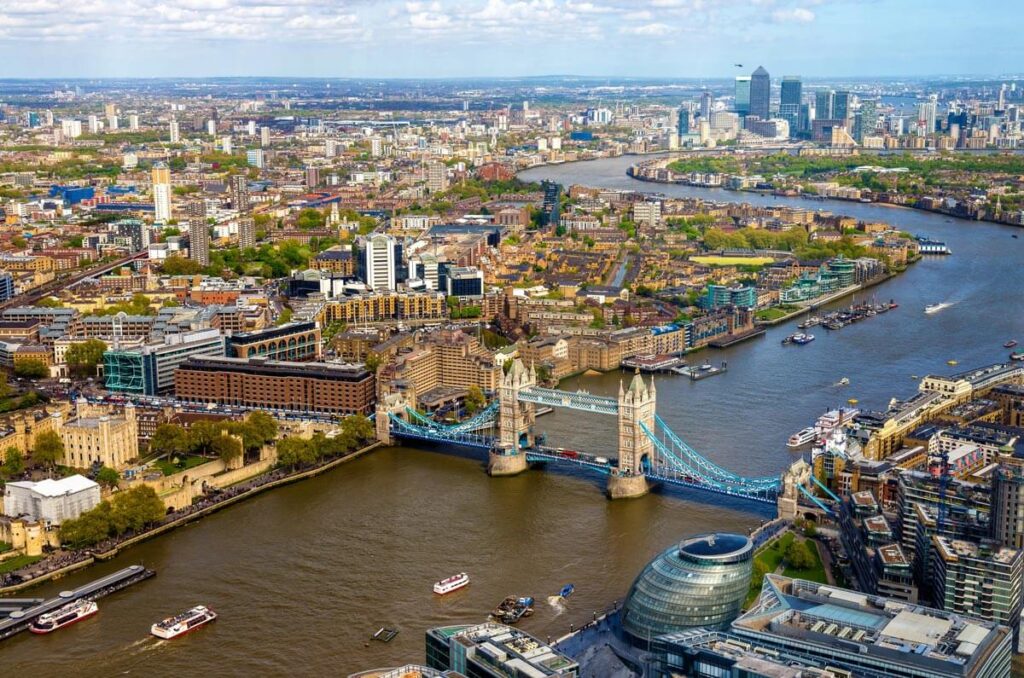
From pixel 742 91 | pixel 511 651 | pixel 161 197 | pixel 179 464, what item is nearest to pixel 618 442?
pixel 179 464

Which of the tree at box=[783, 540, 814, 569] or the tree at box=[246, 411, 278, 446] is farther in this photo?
the tree at box=[246, 411, 278, 446]

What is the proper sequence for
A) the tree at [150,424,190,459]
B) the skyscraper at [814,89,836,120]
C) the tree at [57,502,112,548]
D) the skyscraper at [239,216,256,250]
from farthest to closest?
the skyscraper at [814,89,836,120] < the skyscraper at [239,216,256,250] < the tree at [150,424,190,459] < the tree at [57,502,112,548]

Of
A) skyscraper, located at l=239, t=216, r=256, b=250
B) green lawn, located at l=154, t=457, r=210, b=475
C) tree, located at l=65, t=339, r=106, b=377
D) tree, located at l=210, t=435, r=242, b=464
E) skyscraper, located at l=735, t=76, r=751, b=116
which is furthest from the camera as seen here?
skyscraper, located at l=735, t=76, r=751, b=116

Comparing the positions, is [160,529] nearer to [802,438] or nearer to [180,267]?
[802,438]

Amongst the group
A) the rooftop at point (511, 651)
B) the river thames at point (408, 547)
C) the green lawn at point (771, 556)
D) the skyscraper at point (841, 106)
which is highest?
the skyscraper at point (841, 106)

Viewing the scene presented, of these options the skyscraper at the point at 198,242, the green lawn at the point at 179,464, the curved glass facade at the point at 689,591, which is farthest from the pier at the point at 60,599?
the skyscraper at the point at 198,242

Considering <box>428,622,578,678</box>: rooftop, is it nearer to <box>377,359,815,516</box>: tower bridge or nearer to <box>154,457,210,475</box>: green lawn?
<box>377,359,815,516</box>: tower bridge

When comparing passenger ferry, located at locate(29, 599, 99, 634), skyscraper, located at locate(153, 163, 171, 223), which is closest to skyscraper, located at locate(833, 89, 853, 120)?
skyscraper, located at locate(153, 163, 171, 223)

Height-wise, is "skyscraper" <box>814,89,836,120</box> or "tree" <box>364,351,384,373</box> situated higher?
"skyscraper" <box>814,89,836,120</box>

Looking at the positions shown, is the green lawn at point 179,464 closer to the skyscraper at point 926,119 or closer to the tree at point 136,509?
the tree at point 136,509
